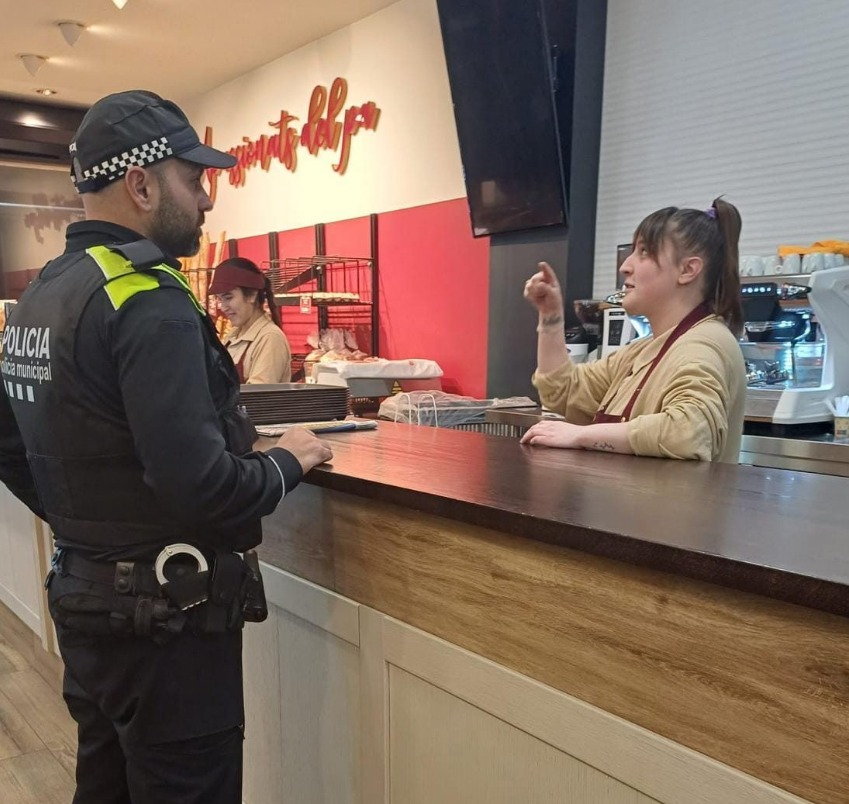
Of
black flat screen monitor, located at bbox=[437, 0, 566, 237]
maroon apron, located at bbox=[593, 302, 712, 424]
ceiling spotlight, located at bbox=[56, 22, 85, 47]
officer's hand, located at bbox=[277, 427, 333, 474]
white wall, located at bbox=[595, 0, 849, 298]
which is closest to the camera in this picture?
officer's hand, located at bbox=[277, 427, 333, 474]

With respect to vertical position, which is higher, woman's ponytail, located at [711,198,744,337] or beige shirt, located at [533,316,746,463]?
woman's ponytail, located at [711,198,744,337]

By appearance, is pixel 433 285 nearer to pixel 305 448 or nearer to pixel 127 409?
pixel 305 448

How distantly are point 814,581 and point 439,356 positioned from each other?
332cm

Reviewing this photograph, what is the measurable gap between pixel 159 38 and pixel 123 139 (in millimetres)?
4089

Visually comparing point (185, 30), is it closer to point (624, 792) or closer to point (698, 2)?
point (698, 2)

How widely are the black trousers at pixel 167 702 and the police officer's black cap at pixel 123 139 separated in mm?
639

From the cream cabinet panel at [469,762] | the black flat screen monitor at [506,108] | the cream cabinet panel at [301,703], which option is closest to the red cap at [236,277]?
the black flat screen monitor at [506,108]

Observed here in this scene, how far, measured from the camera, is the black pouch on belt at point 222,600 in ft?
3.77

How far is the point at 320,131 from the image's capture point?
4.60 m

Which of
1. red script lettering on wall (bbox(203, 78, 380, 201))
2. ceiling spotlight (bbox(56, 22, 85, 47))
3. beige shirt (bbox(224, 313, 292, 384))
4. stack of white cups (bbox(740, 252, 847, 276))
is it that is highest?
ceiling spotlight (bbox(56, 22, 85, 47))

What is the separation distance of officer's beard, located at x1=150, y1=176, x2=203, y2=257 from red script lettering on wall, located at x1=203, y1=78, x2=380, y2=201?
3.22 meters

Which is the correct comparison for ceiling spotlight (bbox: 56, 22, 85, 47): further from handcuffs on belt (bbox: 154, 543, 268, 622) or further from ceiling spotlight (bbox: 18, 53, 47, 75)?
handcuffs on belt (bbox: 154, 543, 268, 622)

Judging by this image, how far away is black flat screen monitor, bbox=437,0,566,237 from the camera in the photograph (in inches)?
114

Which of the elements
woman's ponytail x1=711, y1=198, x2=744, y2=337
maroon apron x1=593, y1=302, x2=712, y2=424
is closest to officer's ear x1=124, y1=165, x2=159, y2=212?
maroon apron x1=593, y1=302, x2=712, y2=424
